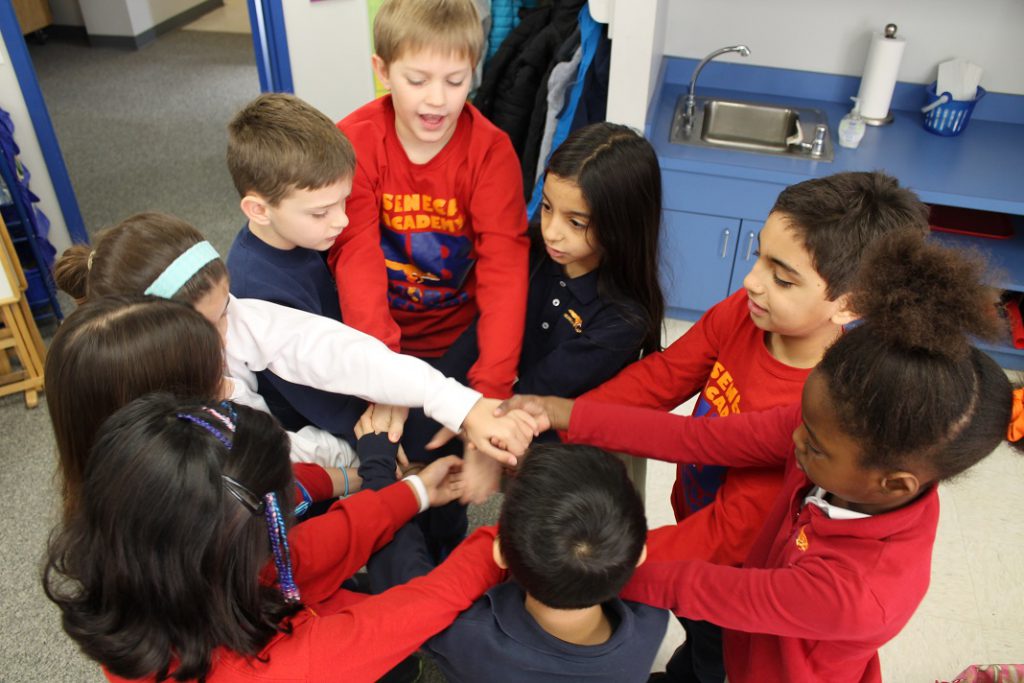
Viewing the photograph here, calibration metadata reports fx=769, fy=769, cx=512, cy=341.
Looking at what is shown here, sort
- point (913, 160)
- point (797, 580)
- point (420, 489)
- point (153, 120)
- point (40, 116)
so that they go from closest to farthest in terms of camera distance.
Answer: point (797, 580)
point (420, 489)
point (913, 160)
point (40, 116)
point (153, 120)

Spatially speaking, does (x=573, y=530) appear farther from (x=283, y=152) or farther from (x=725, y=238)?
(x=725, y=238)

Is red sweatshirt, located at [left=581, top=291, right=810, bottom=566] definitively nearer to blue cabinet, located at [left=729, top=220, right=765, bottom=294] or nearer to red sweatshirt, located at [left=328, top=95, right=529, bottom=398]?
red sweatshirt, located at [left=328, top=95, right=529, bottom=398]

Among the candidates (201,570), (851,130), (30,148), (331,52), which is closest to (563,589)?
(201,570)

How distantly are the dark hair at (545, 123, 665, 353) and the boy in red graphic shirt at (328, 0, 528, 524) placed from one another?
16 centimetres

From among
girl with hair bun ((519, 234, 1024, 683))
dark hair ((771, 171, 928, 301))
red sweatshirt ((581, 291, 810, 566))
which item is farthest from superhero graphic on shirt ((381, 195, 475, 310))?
girl with hair bun ((519, 234, 1024, 683))

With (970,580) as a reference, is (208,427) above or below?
above

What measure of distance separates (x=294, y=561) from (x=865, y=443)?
30.0 inches

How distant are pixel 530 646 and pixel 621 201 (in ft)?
2.47

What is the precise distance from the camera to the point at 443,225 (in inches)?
59.9

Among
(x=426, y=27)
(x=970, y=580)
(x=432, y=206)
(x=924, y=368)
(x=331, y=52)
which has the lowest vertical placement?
(x=970, y=580)

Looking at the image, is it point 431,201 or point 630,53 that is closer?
point 431,201

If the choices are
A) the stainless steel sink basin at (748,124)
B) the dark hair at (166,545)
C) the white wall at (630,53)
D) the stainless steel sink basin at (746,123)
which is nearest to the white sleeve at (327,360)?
the dark hair at (166,545)

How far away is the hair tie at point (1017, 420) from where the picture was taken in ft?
2.77

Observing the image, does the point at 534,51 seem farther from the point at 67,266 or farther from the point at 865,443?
the point at 865,443
